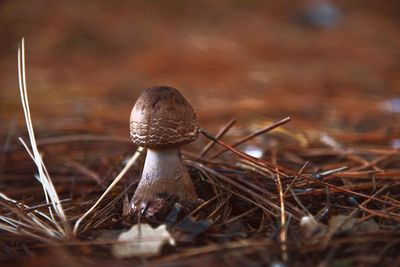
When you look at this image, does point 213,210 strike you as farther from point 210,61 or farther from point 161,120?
point 210,61

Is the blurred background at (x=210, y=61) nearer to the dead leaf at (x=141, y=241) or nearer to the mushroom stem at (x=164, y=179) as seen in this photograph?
the mushroom stem at (x=164, y=179)

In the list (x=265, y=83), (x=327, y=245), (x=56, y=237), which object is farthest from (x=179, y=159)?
(x=265, y=83)

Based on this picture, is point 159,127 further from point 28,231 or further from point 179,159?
point 28,231

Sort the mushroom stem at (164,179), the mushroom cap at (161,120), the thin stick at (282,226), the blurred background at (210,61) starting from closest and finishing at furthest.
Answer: the thin stick at (282,226), the mushroom cap at (161,120), the mushroom stem at (164,179), the blurred background at (210,61)

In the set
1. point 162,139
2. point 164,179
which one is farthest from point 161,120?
point 164,179

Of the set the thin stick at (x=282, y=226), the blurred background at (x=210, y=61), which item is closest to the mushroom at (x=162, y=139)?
the thin stick at (x=282, y=226)

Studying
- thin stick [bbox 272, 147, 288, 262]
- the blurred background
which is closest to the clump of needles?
thin stick [bbox 272, 147, 288, 262]

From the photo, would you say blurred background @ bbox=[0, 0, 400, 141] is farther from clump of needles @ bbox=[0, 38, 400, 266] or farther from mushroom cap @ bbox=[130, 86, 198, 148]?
mushroom cap @ bbox=[130, 86, 198, 148]
